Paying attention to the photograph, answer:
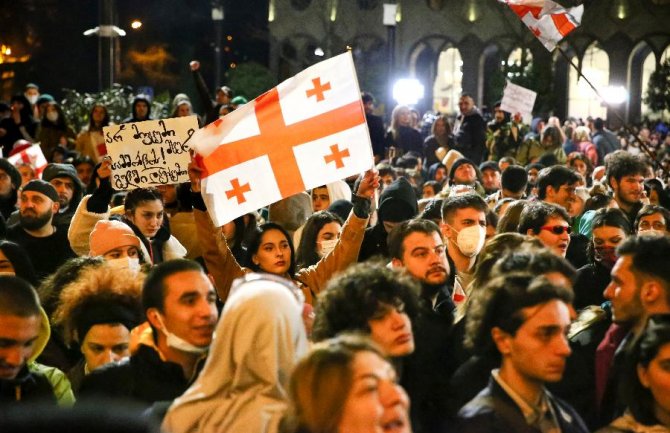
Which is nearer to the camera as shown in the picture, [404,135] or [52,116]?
[52,116]

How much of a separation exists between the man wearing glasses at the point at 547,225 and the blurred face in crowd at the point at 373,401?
3.76 m

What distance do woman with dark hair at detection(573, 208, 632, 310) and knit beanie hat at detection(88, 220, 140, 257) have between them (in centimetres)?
267

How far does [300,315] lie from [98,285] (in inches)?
72.8

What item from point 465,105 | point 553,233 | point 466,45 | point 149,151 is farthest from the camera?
point 466,45

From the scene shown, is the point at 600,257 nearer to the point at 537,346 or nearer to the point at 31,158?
the point at 537,346

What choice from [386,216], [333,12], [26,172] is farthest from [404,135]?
[333,12]

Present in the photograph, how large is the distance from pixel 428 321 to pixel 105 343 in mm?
1454

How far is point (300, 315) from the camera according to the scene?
3678 mm

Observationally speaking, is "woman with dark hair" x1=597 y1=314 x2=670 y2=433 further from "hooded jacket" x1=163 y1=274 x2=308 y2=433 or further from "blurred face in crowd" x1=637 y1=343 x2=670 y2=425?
"hooded jacket" x1=163 y1=274 x2=308 y2=433

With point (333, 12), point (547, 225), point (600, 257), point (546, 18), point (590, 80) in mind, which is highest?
point (333, 12)

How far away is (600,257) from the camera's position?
6.71 m

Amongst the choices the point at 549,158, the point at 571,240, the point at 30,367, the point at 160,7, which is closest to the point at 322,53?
the point at 160,7

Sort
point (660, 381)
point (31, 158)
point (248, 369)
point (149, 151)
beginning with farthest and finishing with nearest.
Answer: point (31, 158) < point (149, 151) < point (660, 381) < point (248, 369)

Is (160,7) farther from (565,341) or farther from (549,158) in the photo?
(565,341)
